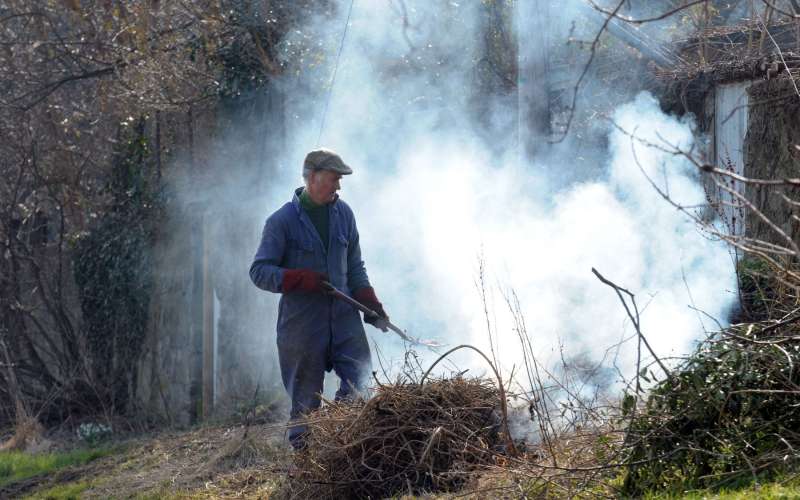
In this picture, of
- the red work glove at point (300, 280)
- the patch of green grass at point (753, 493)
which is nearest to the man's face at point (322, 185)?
the red work glove at point (300, 280)

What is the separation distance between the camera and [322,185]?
6789 mm

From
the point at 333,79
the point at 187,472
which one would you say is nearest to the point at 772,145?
the point at 333,79

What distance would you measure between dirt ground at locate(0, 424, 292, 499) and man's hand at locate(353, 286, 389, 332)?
1031 millimetres

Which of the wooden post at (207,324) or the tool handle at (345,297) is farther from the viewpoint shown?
the wooden post at (207,324)

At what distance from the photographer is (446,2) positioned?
10742mm

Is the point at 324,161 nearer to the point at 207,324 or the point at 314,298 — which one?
the point at 314,298

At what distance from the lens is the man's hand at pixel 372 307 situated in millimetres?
6934

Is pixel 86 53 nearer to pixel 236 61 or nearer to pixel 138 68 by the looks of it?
pixel 138 68

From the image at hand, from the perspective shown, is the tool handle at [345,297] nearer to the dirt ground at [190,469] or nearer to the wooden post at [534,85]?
the dirt ground at [190,469]

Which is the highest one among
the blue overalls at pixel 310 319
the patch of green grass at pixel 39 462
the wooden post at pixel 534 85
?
the wooden post at pixel 534 85

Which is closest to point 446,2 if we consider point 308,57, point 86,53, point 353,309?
point 308,57

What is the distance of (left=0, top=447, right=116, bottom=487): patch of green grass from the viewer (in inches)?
348

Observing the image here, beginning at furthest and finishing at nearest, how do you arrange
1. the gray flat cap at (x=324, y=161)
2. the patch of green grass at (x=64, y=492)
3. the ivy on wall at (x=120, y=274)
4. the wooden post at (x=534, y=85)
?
the ivy on wall at (x=120, y=274) → the wooden post at (x=534, y=85) → the patch of green grass at (x=64, y=492) → the gray flat cap at (x=324, y=161)

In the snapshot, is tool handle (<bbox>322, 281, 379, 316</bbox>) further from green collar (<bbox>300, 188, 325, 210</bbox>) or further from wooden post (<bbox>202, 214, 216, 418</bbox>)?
wooden post (<bbox>202, 214, 216, 418</bbox>)
